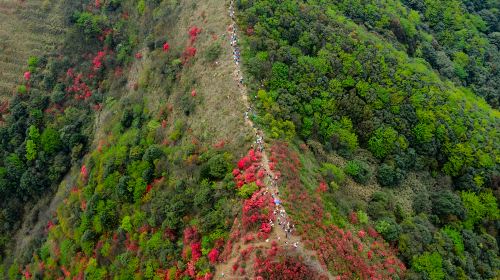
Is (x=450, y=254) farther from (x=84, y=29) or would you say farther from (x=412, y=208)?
(x=84, y=29)

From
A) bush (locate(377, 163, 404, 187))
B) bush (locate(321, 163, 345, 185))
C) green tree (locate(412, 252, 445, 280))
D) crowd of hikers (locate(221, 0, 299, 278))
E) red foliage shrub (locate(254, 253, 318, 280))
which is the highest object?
crowd of hikers (locate(221, 0, 299, 278))

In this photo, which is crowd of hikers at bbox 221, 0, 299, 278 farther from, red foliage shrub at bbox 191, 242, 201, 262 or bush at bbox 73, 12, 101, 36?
bush at bbox 73, 12, 101, 36

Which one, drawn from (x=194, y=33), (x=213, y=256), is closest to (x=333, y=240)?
(x=213, y=256)

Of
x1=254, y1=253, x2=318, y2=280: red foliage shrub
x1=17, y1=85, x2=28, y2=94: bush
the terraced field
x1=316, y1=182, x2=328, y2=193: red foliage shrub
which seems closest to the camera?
x1=254, y1=253, x2=318, y2=280: red foliage shrub

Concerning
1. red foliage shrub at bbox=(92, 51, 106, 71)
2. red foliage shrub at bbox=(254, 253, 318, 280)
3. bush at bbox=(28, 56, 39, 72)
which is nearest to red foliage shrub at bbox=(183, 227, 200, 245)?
red foliage shrub at bbox=(254, 253, 318, 280)

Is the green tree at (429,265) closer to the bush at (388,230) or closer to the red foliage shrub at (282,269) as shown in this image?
the bush at (388,230)

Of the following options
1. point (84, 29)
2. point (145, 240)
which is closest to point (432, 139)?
point (145, 240)

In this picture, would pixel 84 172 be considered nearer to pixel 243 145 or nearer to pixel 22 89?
pixel 22 89
